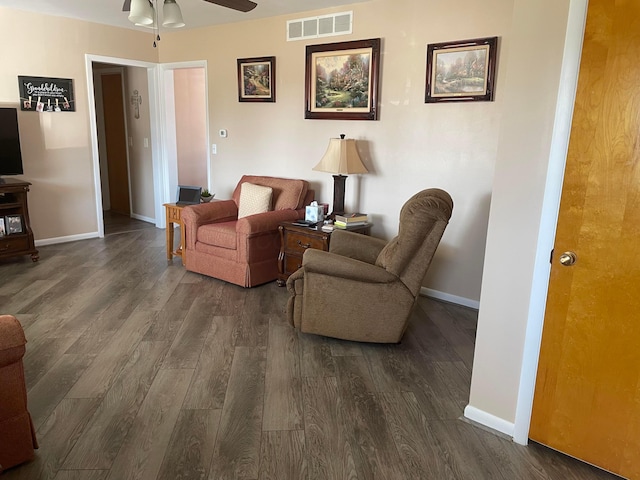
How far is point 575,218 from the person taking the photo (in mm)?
1893

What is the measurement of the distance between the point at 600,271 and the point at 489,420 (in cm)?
90

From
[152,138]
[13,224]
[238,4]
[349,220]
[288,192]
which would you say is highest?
[238,4]

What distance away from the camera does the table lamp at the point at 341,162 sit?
13.1 ft

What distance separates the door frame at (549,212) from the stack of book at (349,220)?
2.05 m

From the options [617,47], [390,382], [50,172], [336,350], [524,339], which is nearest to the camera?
[617,47]

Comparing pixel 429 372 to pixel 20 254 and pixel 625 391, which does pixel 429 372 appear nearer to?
pixel 625 391

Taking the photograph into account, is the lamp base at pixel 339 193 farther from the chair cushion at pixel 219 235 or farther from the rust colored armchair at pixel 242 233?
the chair cushion at pixel 219 235

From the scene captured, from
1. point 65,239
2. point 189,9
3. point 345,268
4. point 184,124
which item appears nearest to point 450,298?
point 345,268

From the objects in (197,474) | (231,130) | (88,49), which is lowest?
(197,474)

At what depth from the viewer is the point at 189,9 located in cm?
455

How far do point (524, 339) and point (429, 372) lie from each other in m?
0.80

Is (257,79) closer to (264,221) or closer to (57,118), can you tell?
(264,221)

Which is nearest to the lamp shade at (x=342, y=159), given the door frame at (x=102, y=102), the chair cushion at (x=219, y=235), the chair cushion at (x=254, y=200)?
the chair cushion at (x=254, y=200)

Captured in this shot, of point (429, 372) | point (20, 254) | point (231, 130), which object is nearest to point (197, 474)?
point (429, 372)
